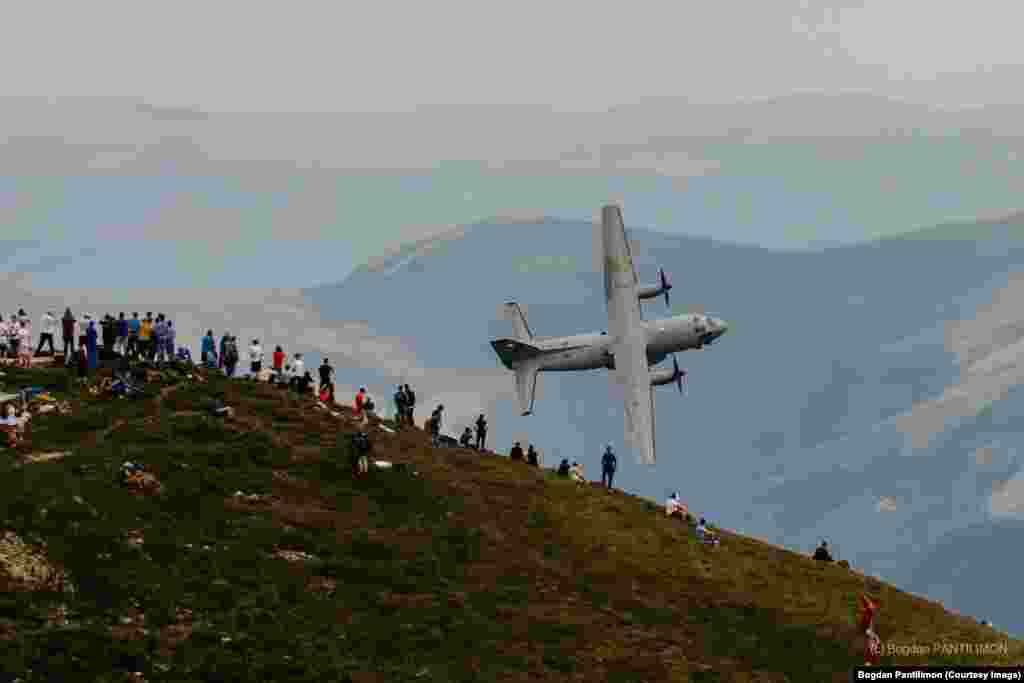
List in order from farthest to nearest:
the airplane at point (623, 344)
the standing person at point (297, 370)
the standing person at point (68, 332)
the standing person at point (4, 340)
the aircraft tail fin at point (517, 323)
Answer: the aircraft tail fin at point (517, 323)
the airplane at point (623, 344)
the standing person at point (297, 370)
the standing person at point (68, 332)
the standing person at point (4, 340)

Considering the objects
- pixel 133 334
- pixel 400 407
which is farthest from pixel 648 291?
pixel 133 334

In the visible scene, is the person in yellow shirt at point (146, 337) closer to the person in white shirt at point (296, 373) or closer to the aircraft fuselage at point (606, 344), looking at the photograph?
the person in white shirt at point (296, 373)

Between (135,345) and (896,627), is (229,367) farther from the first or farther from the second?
(896,627)

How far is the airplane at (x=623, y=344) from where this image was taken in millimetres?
82000

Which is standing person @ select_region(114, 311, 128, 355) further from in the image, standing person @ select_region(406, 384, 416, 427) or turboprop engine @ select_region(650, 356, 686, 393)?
turboprop engine @ select_region(650, 356, 686, 393)

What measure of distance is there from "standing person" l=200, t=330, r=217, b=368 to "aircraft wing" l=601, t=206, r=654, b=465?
28.0 metres

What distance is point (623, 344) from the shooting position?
8406 centimetres

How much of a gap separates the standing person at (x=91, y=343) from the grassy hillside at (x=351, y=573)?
2.51 meters

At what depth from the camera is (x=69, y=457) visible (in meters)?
52.5

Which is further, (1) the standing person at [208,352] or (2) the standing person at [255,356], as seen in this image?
(1) the standing person at [208,352]

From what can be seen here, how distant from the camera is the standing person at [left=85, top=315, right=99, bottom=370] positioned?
219ft

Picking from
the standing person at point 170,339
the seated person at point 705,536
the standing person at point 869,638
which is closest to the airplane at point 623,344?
the seated person at point 705,536

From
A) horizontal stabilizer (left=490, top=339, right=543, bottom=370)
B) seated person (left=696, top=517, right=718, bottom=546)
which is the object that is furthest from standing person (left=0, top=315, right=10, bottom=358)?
seated person (left=696, top=517, right=718, bottom=546)

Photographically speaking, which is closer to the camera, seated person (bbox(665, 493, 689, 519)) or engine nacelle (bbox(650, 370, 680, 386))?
seated person (bbox(665, 493, 689, 519))
